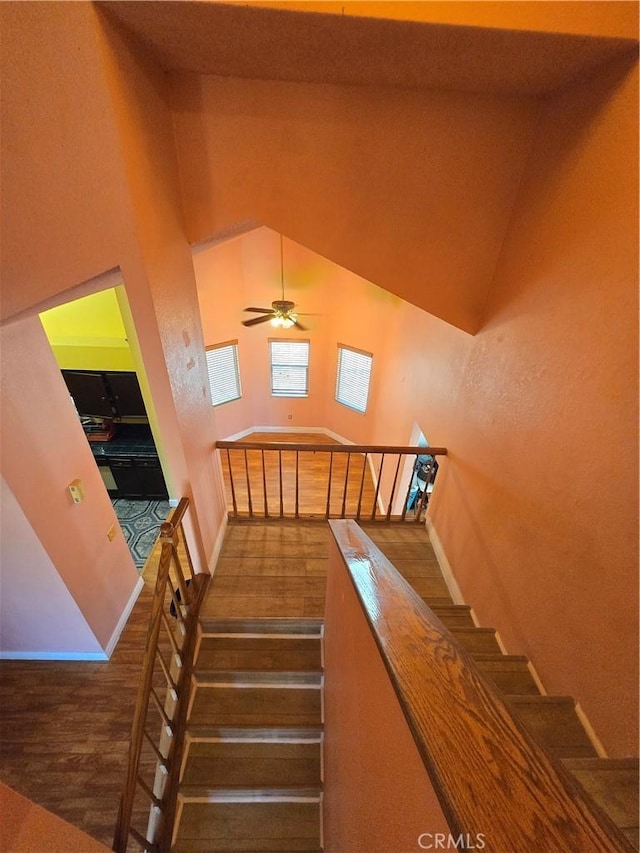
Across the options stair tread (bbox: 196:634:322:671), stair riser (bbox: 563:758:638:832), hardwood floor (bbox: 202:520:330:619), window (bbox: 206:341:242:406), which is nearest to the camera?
stair riser (bbox: 563:758:638:832)

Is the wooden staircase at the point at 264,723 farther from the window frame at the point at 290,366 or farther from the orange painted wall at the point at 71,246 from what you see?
the window frame at the point at 290,366

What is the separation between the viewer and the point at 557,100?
5.09 feet

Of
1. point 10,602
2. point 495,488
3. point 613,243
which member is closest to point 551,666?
point 495,488

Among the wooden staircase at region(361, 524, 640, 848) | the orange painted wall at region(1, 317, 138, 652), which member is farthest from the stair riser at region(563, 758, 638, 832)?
the orange painted wall at region(1, 317, 138, 652)

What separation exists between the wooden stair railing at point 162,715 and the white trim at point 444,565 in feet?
6.16

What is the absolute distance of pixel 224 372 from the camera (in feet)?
20.1

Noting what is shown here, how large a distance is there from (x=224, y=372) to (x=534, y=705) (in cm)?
589

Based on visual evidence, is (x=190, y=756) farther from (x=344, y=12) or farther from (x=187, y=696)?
(x=344, y=12)

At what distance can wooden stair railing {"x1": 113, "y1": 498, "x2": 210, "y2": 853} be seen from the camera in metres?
1.30

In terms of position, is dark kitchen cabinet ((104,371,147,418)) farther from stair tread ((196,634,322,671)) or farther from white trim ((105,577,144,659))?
stair tread ((196,634,322,671))

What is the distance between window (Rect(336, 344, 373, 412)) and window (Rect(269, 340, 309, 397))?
714 mm

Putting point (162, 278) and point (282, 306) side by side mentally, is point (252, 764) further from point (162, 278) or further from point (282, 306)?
point (282, 306)

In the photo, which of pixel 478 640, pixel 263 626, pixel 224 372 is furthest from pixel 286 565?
pixel 224 372

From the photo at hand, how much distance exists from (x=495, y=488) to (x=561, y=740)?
114 cm
